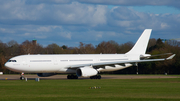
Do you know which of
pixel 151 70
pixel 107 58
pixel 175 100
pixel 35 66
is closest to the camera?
pixel 175 100

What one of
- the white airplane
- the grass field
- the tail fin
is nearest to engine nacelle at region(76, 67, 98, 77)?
the white airplane

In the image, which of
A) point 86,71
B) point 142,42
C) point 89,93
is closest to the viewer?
point 89,93

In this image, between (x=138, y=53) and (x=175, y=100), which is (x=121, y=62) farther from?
(x=175, y=100)

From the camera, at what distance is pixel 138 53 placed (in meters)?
55.5

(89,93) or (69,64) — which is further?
(69,64)

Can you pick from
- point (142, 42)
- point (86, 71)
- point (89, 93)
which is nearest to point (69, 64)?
point (86, 71)

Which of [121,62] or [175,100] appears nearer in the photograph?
[175,100]

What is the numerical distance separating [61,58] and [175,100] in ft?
97.5

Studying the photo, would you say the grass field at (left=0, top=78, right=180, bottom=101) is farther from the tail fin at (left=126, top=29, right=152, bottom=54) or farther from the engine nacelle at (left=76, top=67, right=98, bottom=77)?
the tail fin at (left=126, top=29, right=152, bottom=54)

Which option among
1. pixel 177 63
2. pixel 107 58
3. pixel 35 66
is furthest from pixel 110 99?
pixel 177 63

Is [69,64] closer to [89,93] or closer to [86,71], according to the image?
[86,71]

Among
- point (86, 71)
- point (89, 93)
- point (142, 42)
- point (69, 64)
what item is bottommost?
point (89, 93)

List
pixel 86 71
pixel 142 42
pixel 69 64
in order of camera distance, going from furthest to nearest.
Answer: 1. pixel 142 42
2. pixel 69 64
3. pixel 86 71

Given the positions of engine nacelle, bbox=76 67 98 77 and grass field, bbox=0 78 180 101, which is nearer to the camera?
grass field, bbox=0 78 180 101
